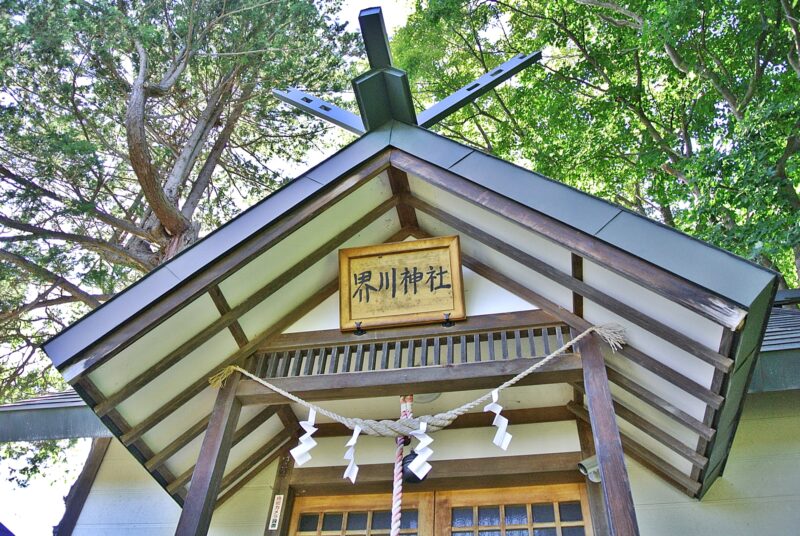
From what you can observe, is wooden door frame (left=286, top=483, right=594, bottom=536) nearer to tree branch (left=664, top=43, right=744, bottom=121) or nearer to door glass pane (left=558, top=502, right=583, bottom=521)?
door glass pane (left=558, top=502, right=583, bottom=521)

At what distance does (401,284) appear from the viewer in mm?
3818

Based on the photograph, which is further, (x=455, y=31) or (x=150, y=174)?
(x=455, y=31)

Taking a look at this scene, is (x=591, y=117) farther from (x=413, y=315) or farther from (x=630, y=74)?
(x=413, y=315)

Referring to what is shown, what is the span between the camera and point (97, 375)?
317cm

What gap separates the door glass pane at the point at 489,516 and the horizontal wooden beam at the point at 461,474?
6.2 inches

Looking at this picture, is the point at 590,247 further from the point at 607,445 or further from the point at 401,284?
the point at 401,284

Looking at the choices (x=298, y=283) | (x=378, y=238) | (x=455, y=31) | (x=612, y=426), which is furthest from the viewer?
(x=455, y=31)

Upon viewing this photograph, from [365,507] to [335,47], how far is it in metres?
7.94

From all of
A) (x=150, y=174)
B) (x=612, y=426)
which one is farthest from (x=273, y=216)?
(x=150, y=174)

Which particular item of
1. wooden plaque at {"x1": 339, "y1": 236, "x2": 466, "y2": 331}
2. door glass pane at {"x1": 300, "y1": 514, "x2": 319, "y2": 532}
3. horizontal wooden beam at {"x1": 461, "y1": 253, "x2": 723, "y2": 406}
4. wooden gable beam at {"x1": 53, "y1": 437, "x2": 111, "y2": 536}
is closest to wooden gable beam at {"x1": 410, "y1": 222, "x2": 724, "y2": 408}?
horizontal wooden beam at {"x1": 461, "y1": 253, "x2": 723, "y2": 406}

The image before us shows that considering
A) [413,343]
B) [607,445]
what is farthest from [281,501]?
[607,445]

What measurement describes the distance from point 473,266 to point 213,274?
171 centimetres

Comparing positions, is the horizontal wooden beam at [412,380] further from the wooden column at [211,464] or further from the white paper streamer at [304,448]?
the white paper streamer at [304,448]

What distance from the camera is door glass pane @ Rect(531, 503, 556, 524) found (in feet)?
12.5
